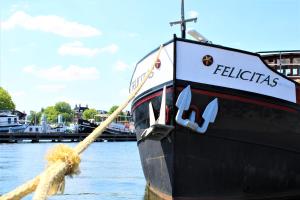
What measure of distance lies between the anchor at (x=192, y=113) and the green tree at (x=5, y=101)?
84.3 m

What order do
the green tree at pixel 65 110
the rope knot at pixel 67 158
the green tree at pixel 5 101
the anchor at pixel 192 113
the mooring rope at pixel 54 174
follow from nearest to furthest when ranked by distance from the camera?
the mooring rope at pixel 54 174
the rope knot at pixel 67 158
the anchor at pixel 192 113
the green tree at pixel 5 101
the green tree at pixel 65 110

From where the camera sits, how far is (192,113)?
8.92 meters

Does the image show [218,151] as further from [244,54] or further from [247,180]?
[244,54]

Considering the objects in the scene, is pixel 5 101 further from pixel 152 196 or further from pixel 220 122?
pixel 220 122

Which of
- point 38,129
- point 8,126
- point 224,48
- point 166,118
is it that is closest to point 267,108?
point 224,48

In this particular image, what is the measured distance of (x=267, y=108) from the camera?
934 cm

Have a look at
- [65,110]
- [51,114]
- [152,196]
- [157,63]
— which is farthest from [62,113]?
[157,63]

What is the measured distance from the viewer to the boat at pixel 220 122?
9000 mm

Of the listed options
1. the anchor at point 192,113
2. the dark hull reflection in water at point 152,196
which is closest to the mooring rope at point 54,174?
the anchor at point 192,113

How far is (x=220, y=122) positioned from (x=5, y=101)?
85074 millimetres

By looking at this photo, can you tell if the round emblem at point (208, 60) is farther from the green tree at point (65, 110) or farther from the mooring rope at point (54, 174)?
the green tree at point (65, 110)

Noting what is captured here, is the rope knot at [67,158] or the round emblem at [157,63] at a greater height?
the round emblem at [157,63]

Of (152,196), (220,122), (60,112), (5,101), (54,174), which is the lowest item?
(152,196)

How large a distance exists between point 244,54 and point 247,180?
245 cm
